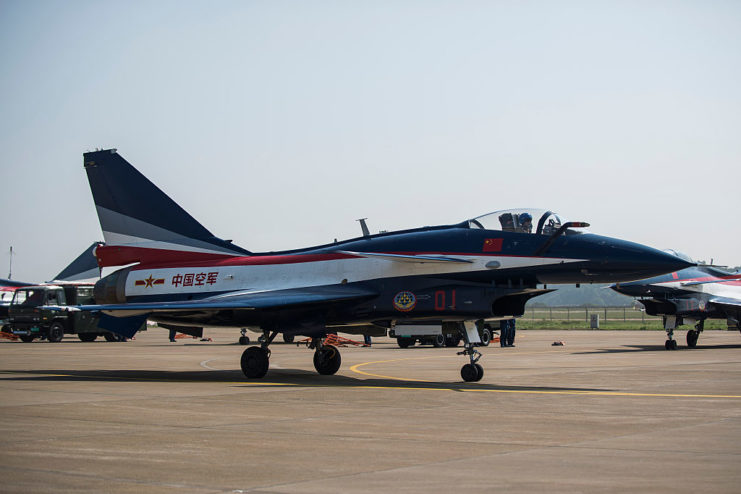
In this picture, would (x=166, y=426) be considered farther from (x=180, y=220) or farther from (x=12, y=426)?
(x=180, y=220)

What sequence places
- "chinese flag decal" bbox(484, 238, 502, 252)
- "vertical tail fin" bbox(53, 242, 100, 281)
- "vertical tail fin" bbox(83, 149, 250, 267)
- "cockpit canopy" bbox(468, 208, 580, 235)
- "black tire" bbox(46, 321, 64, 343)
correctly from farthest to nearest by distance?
1. "vertical tail fin" bbox(53, 242, 100, 281)
2. "black tire" bbox(46, 321, 64, 343)
3. "vertical tail fin" bbox(83, 149, 250, 267)
4. "chinese flag decal" bbox(484, 238, 502, 252)
5. "cockpit canopy" bbox(468, 208, 580, 235)

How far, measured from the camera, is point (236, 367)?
2180 centimetres

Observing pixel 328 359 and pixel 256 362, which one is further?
pixel 328 359

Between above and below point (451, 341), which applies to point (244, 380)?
below

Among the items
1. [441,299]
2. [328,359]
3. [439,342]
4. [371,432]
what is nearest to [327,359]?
[328,359]

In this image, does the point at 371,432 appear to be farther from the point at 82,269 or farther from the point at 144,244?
the point at 82,269

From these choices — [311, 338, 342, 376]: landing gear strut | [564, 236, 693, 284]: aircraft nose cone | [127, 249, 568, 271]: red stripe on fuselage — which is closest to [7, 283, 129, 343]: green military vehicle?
[127, 249, 568, 271]: red stripe on fuselage

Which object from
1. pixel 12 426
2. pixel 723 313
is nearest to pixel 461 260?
pixel 12 426

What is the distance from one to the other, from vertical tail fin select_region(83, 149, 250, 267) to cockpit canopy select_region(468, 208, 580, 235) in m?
6.29

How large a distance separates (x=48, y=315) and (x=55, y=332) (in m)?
0.90

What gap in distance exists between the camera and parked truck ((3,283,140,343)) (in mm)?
38156

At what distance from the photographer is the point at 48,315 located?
38438mm

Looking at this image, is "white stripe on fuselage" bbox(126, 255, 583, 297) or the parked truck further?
the parked truck

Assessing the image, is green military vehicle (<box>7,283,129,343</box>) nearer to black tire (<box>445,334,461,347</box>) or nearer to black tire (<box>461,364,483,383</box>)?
black tire (<box>445,334,461,347</box>)
